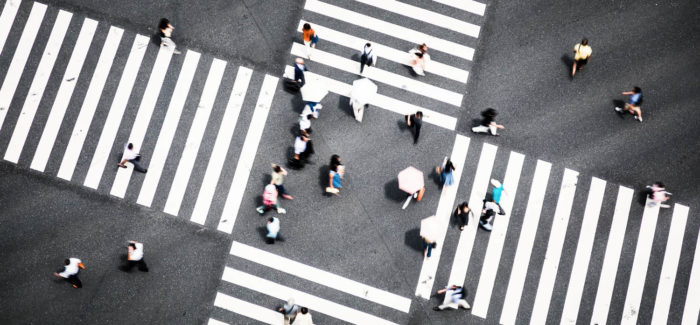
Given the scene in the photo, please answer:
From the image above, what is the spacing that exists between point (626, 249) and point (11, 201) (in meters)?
18.3

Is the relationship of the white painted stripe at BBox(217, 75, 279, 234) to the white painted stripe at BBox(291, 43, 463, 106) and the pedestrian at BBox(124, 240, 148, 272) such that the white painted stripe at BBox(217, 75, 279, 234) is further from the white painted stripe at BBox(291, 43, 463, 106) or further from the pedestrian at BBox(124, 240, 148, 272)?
the pedestrian at BBox(124, 240, 148, 272)

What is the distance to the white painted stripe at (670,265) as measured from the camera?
16.8 m

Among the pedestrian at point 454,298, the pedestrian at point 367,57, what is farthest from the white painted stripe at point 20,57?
the pedestrian at point 454,298

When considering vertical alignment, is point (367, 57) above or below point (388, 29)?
below

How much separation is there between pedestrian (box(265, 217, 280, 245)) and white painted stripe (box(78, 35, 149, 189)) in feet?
16.9

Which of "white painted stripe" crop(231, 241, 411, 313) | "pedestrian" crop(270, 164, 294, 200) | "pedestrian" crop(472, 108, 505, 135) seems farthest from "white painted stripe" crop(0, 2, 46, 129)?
"pedestrian" crop(472, 108, 505, 135)

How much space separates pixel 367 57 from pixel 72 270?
1029 centimetres

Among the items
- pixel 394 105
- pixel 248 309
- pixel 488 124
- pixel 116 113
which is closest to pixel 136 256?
pixel 248 309

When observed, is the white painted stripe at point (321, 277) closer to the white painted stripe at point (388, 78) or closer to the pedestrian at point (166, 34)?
the white painted stripe at point (388, 78)

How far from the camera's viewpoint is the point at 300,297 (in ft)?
54.7

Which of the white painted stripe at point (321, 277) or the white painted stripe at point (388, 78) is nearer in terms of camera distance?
the white painted stripe at point (321, 277)

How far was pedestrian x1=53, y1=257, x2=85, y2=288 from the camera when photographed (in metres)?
15.9

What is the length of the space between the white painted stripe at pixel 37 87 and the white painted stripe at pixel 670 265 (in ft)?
63.5

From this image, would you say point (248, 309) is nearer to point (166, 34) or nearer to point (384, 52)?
point (166, 34)
